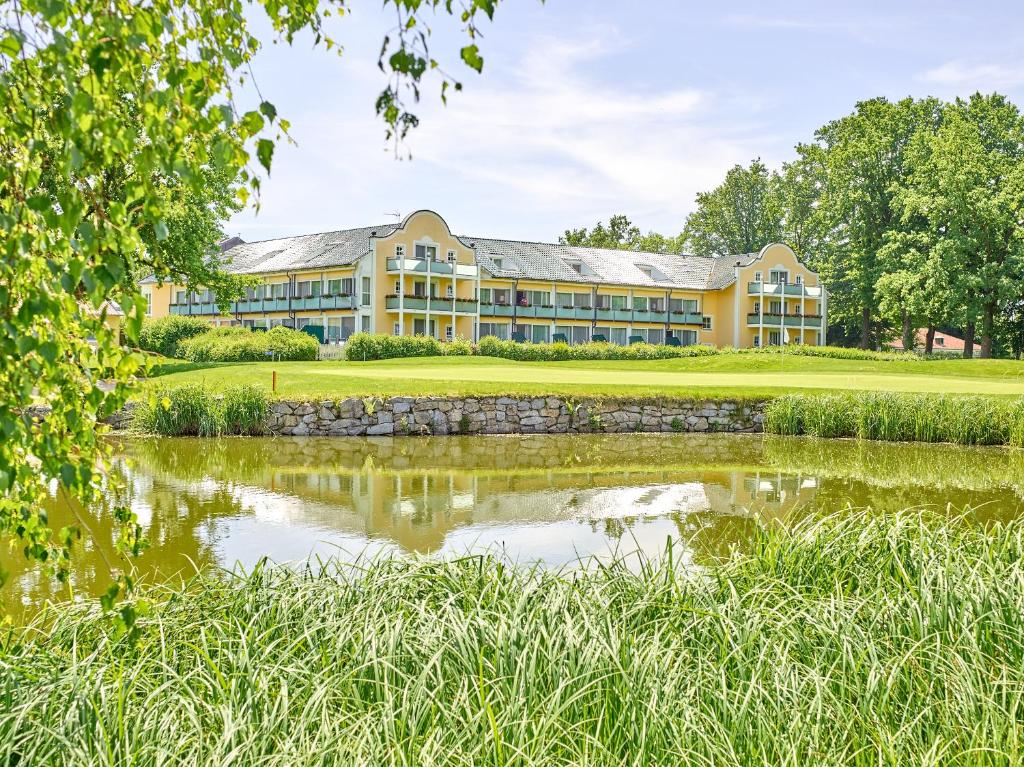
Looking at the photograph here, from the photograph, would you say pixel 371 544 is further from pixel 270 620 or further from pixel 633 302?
pixel 633 302

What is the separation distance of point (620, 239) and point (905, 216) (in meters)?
31.2

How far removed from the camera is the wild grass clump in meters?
17.2

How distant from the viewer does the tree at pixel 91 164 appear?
2350 millimetres

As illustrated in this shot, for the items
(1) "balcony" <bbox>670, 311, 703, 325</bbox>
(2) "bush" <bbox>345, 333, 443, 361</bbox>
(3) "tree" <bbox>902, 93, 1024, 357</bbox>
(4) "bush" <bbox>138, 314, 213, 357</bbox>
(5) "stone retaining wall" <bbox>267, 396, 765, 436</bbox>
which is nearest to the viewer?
(5) "stone retaining wall" <bbox>267, 396, 765, 436</bbox>

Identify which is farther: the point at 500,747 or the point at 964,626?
the point at 964,626

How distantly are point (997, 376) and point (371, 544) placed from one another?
27.8 metres

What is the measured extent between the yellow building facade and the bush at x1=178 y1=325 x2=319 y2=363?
10346 millimetres

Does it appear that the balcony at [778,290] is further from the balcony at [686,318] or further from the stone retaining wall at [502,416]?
the stone retaining wall at [502,416]

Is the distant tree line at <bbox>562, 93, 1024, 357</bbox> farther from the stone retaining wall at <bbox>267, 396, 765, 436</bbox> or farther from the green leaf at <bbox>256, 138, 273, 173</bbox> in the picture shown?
the green leaf at <bbox>256, 138, 273, 173</bbox>

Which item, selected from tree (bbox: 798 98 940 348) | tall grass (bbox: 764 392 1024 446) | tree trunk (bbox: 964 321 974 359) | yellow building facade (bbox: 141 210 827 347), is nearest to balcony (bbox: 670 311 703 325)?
yellow building facade (bbox: 141 210 827 347)

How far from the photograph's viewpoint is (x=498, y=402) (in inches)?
779

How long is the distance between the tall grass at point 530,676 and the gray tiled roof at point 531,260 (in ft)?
152

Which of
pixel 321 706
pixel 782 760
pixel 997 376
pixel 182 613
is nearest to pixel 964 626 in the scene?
pixel 782 760

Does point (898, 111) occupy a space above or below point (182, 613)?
above
